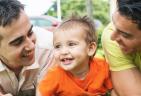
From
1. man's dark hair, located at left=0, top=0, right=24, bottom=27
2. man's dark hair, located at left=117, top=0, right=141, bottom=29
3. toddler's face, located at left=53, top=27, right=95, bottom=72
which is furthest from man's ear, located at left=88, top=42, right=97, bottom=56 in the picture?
man's dark hair, located at left=0, top=0, right=24, bottom=27

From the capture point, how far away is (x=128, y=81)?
3.48 metres

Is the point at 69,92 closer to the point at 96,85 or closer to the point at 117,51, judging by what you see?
the point at 96,85

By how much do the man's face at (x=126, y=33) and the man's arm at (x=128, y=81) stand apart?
0.31m

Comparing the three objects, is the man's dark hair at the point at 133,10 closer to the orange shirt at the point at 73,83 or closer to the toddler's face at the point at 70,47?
the toddler's face at the point at 70,47

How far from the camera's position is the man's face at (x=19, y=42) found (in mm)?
3580

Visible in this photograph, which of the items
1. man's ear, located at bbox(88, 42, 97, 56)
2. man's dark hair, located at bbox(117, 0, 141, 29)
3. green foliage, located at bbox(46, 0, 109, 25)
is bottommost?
green foliage, located at bbox(46, 0, 109, 25)

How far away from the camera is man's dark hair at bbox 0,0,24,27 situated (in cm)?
354

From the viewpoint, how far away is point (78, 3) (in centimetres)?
2800

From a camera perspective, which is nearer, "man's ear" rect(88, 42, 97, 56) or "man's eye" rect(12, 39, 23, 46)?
"man's ear" rect(88, 42, 97, 56)

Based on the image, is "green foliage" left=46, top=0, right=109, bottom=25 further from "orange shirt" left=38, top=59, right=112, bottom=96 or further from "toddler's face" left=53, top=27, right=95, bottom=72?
"toddler's face" left=53, top=27, right=95, bottom=72

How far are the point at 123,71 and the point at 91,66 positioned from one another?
0.80 ft

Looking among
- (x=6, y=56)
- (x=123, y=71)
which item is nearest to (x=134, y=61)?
(x=123, y=71)

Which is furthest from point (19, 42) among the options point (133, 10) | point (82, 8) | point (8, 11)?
point (82, 8)

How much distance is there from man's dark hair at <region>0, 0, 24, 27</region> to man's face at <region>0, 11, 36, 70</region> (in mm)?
34
